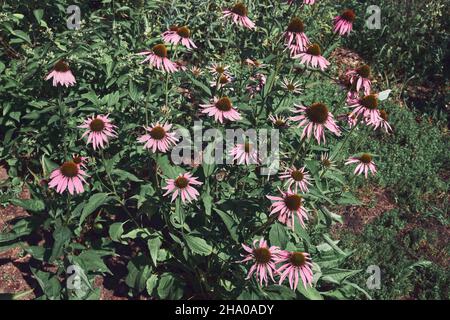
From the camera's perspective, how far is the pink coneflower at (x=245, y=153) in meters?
3.03

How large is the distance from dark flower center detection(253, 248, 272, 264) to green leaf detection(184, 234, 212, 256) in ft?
1.55

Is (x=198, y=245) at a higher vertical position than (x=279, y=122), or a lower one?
lower

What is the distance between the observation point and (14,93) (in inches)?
156

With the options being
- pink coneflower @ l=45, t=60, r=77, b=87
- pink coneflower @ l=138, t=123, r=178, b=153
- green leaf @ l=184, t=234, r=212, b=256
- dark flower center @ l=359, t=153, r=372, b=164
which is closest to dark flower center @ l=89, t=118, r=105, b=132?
pink coneflower @ l=138, t=123, r=178, b=153

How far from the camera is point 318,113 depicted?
110 inches

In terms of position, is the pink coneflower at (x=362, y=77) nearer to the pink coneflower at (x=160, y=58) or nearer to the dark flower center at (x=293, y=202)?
the dark flower center at (x=293, y=202)

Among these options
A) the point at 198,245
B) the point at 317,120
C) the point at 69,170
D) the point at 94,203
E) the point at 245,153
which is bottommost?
the point at 198,245

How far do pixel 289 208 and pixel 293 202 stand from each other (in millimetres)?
52

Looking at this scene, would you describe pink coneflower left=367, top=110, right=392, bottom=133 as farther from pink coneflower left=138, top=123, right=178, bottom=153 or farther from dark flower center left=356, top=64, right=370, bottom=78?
pink coneflower left=138, top=123, right=178, bottom=153

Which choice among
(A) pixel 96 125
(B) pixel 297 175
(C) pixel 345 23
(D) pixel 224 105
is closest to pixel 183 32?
(D) pixel 224 105

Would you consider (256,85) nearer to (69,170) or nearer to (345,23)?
(345,23)
